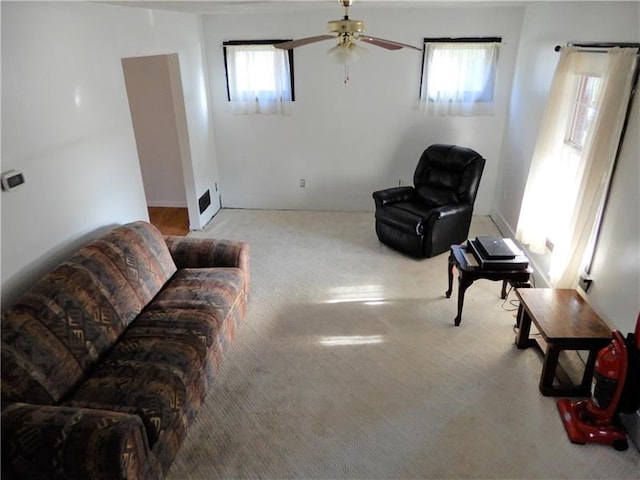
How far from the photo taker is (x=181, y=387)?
2.30 metres

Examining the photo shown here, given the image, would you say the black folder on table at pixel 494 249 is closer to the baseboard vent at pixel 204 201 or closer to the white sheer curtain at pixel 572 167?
the white sheer curtain at pixel 572 167

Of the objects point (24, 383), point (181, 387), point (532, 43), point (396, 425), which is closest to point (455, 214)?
point (532, 43)

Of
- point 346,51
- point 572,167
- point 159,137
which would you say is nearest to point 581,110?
point 572,167

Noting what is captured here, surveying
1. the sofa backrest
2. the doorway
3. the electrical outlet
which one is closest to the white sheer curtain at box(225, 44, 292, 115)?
the doorway

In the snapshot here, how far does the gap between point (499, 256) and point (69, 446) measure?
2861 mm

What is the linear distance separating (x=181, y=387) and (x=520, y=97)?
4.32m

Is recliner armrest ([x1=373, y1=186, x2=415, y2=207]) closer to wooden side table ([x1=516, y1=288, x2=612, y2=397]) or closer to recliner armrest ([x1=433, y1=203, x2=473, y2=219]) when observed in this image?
recliner armrest ([x1=433, y1=203, x2=473, y2=219])

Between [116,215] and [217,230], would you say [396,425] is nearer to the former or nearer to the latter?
[116,215]

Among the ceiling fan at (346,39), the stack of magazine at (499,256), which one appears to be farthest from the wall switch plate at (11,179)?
the stack of magazine at (499,256)

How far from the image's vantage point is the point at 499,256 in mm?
3227

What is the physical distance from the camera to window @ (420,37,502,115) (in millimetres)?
4719

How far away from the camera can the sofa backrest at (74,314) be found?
2086 millimetres

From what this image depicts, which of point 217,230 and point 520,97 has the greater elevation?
point 520,97

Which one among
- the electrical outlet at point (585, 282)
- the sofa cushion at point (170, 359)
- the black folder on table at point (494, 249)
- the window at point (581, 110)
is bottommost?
the sofa cushion at point (170, 359)
